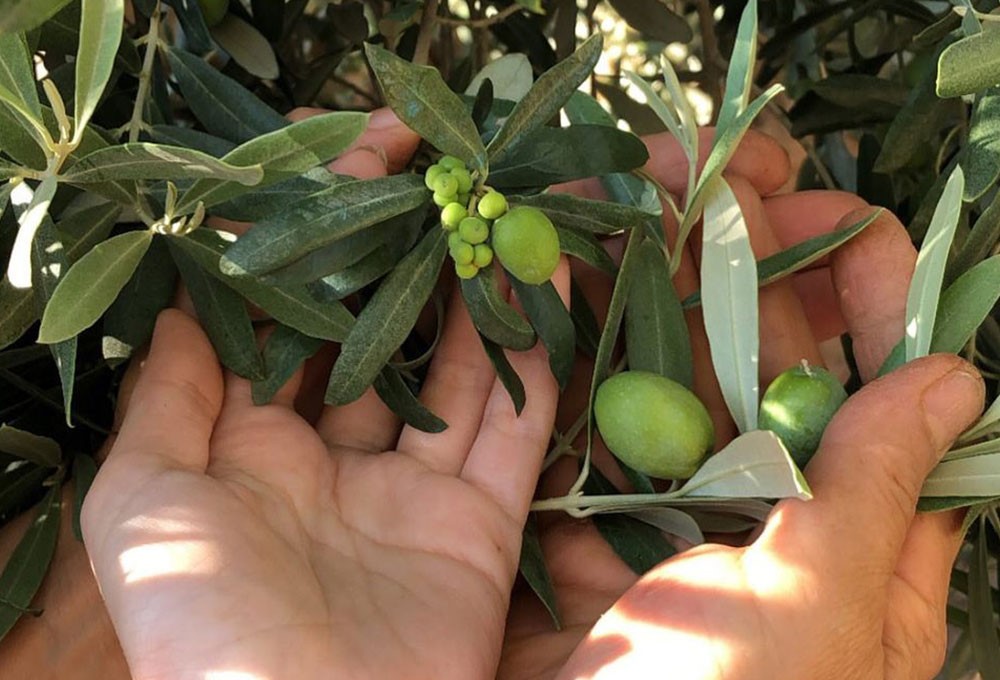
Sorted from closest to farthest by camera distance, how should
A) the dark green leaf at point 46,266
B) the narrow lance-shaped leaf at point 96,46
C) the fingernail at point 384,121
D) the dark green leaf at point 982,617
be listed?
the narrow lance-shaped leaf at point 96,46, the dark green leaf at point 46,266, the fingernail at point 384,121, the dark green leaf at point 982,617

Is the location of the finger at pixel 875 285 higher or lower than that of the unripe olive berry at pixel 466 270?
lower

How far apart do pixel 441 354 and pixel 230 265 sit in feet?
0.91

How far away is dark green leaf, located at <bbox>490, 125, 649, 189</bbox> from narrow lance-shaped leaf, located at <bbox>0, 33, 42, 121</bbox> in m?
0.36

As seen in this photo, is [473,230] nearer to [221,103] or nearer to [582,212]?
[582,212]

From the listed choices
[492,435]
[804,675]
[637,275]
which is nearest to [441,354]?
[492,435]

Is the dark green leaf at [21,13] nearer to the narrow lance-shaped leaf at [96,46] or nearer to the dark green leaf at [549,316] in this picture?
the narrow lance-shaped leaf at [96,46]

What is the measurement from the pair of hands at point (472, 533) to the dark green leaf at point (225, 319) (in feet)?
0.10

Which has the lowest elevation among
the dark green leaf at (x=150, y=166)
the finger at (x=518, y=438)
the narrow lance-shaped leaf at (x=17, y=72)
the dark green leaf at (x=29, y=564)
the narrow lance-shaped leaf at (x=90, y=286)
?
the dark green leaf at (x=29, y=564)

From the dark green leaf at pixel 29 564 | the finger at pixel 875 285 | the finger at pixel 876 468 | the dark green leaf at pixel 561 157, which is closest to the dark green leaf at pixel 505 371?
the dark green leaf at pixel 561 157

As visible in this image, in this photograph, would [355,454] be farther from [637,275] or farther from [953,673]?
[953,673]

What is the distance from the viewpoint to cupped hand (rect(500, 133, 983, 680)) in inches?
27.4

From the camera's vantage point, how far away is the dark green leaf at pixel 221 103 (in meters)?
0.90

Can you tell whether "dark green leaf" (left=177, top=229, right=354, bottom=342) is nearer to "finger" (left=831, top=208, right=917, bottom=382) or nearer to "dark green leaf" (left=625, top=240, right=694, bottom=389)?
"dark green leaf" (left=625, top=240, right=694, bottom=389)

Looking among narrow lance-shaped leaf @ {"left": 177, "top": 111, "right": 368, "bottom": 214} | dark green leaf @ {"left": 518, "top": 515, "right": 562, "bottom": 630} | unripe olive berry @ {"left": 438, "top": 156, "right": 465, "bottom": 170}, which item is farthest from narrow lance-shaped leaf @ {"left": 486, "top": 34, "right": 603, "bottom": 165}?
dark green leaf @ {"left": 518, "top": 515, "right": 562, "bottom": 630}
